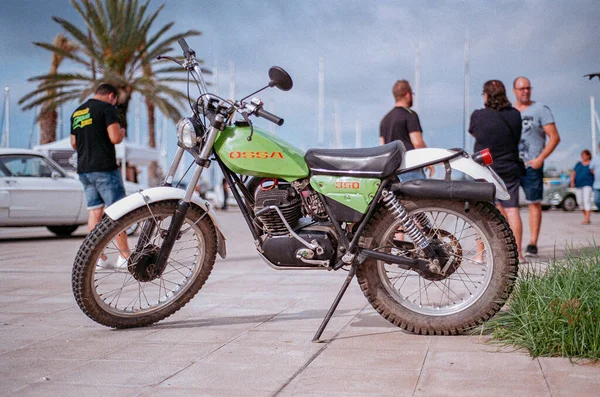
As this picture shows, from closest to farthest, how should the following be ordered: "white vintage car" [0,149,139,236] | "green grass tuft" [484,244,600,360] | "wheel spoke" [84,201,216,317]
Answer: "green grass tuft" [484,244,600,360] → "wheel spoke" [84,201,216,317] → "white vintage car" [0,149,139,236]

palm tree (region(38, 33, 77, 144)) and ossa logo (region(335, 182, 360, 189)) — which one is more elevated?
palm tree (region(38, 33, 77, 144))

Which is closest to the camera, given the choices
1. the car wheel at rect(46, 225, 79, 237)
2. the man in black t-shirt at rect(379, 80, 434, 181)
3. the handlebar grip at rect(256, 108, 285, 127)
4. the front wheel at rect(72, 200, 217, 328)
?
the handlebar grip at rect(256, 108, 285, 127)

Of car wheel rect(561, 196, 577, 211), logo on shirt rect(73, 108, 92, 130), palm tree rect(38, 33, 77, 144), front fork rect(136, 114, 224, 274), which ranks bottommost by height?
car wheel rect(561, 196, 577, 211)

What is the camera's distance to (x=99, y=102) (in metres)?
7.79

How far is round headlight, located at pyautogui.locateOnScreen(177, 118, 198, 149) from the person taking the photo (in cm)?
448

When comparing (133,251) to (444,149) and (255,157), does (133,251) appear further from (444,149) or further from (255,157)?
(444,149)

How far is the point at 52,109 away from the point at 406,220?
24.0 m

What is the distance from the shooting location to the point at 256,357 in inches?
149

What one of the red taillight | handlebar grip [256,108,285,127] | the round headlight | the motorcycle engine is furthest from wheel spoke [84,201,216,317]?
the red taillight

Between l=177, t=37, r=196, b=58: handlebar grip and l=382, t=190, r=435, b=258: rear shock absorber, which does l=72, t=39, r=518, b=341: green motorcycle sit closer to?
l=382, t=190, r=435, b=258: rear shock absorber

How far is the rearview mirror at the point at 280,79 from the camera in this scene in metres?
4.21

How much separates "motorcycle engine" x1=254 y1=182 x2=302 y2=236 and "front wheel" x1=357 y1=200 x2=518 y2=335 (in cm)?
43

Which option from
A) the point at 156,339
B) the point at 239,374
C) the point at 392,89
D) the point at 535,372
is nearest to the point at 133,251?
the point at 156,339

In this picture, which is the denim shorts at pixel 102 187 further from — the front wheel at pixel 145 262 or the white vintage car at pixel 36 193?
the white vintage car at pixel 36 193
